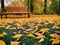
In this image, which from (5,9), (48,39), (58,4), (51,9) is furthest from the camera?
(51,9)

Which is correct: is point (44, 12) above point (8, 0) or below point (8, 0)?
below

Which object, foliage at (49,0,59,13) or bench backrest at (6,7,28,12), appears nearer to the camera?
bench backrest at (6,7,28,12)

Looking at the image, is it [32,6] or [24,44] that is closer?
[24,44]

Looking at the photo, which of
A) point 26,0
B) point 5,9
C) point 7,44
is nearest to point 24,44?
point 7,44

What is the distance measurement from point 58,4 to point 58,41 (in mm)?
14541

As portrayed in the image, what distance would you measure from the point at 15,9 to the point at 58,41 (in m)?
11.1

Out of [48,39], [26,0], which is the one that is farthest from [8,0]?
[48,39]

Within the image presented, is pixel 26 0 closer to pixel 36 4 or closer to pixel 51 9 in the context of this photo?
pixel 36 4

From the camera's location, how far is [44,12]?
17859 mm

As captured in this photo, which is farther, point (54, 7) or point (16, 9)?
point (54, 7)

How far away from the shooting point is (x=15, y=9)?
519 inches

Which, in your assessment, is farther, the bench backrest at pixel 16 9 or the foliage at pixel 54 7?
the foliage at pixel 54 7

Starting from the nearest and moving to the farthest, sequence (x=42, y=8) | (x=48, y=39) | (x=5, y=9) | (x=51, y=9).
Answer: (x=48, y=39), (x=5, y=9), (x=51, y=9), (x=42, y=8)

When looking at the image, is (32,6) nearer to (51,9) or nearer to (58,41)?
(51,9)
